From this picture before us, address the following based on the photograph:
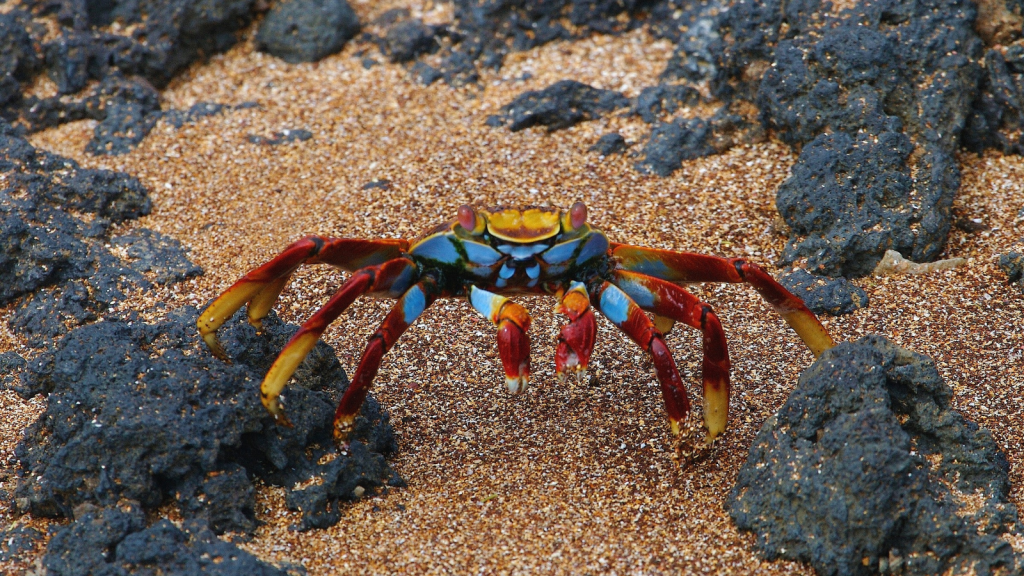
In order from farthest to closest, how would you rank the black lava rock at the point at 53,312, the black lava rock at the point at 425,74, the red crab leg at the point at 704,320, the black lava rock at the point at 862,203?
the black lava rock at the point at 425,74
the black lava rock at the point at 862,203
the black lava rock at the point at 53,312
the red crab leg at the point at 704,320

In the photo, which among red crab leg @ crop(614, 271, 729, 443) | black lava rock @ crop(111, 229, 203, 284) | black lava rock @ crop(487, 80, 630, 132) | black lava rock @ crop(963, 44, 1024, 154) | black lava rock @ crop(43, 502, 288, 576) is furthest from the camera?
black lava rock @ crop(487, 80, 630, 132)

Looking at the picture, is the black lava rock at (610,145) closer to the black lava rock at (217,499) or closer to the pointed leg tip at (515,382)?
the pointed leg tip at (515,382)

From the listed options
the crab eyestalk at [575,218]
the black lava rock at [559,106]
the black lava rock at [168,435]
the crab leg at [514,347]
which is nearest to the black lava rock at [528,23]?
the black lava rock at [559,106]

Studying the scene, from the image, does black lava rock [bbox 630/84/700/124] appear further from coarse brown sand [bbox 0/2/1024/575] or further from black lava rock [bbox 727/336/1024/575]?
black lava rock [bbox 727/336/1024/575]

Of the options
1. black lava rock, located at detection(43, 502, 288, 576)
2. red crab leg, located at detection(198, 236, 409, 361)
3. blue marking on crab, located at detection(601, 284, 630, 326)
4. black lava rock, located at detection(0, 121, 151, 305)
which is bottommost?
black lava rock, located at detection(0, 121, 151, 305)

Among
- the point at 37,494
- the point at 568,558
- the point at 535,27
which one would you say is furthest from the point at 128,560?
the point at 535,27

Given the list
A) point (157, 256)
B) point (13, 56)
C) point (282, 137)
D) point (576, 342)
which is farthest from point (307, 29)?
point (576, 342)

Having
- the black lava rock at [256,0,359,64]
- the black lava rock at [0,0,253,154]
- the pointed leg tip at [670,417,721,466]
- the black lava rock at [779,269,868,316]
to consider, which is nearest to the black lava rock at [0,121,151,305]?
the black lava rock at [0,0,253,154]
